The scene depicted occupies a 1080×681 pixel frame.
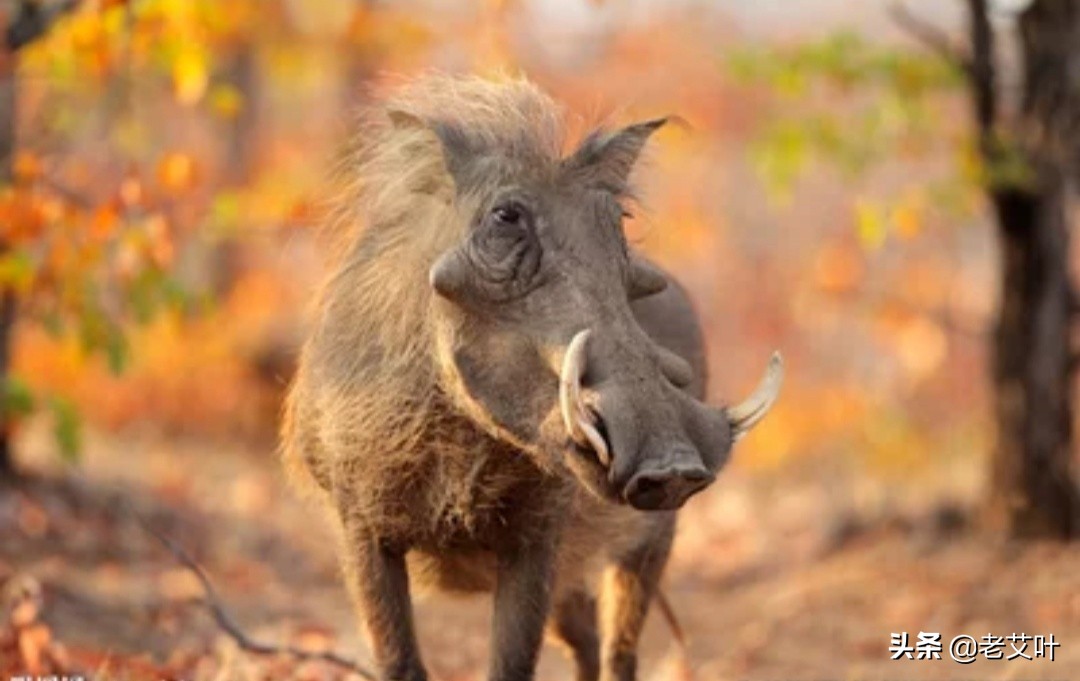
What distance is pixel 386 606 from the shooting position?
4.57 m

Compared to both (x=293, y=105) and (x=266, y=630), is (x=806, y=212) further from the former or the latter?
(x=266, y=630)

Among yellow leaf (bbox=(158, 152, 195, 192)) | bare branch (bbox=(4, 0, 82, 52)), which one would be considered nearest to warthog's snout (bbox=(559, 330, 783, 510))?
yellow leaf (bbox=(158, 152, 195, 192))

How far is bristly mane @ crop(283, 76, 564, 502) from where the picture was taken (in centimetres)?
437

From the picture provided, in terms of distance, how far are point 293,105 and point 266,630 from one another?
23.6 m

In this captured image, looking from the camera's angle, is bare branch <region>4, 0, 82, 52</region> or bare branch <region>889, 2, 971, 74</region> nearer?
bare branch <region>4, 0, 82, 52</region>

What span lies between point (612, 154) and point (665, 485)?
44.8 inches

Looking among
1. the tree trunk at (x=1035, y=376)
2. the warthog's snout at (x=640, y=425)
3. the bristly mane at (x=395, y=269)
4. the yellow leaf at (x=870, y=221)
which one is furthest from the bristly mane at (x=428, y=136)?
the tree trunk at (x=1035, y=376)

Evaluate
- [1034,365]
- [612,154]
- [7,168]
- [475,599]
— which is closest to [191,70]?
[7,168]

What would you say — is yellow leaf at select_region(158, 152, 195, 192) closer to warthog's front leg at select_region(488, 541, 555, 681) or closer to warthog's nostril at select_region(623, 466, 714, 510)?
warthog's front leg at select_region(488, 541, 555, 681)

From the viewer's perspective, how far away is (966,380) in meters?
19.3

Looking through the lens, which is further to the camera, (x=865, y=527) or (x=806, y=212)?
(x=806, y=212)

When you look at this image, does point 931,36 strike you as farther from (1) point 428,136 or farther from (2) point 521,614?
(2) point 521,614

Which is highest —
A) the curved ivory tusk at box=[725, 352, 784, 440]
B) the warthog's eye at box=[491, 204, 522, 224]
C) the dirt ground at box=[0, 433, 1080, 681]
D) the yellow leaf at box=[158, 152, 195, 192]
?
the yellow leaf at box=[158, 152, 195, 192]

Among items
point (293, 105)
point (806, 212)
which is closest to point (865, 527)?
point (806, 212)
